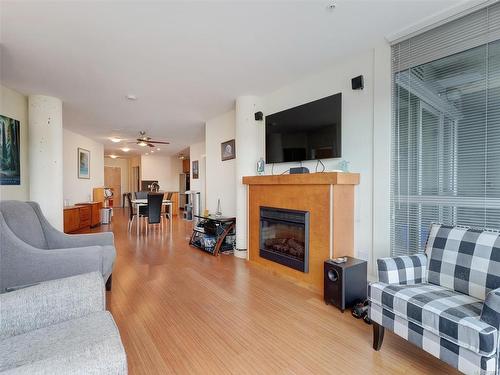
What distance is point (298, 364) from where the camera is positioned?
5.27ft

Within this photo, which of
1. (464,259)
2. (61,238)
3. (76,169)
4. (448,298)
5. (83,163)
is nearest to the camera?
(448,298)

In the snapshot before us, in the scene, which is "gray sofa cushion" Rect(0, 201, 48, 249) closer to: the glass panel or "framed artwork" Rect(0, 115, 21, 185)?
"framed artwork" Rect(0, 115, 21, 185)

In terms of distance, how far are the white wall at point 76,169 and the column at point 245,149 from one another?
4.82 meters

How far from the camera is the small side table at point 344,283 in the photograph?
89.0 inches

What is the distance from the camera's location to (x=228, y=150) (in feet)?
16.1

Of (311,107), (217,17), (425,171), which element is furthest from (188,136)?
(425,171)

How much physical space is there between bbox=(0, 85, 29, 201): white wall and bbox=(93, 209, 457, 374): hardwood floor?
200cm

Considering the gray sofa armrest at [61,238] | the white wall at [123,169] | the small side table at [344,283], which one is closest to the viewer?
the small side table at [344,283]

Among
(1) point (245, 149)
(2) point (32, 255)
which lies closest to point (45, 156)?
(2) point (32, 255)

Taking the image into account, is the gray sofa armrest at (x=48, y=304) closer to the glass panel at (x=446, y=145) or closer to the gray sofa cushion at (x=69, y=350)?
the gray sofa cushion at (x=69, y=350)

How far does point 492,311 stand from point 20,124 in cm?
557

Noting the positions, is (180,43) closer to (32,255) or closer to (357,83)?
(357,83)

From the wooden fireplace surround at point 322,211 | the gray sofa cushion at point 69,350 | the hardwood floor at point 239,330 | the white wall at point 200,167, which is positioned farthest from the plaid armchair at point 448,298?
the white wall at point 200,167

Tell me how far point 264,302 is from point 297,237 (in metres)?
0.91
